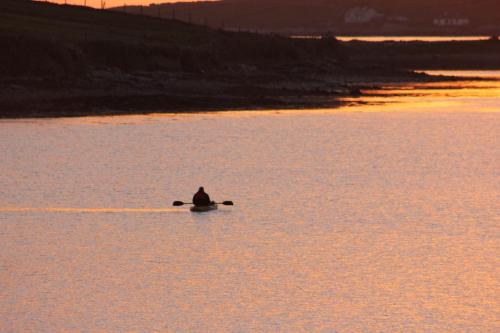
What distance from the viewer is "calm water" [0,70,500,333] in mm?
→ 24109

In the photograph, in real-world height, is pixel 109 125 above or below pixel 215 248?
above

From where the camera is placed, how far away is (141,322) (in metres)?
23.3

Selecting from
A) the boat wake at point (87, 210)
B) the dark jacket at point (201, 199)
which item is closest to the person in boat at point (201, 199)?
the dark jacket at point (201, 199)

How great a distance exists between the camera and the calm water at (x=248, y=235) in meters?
24.1

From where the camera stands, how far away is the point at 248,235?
32438 millimetres

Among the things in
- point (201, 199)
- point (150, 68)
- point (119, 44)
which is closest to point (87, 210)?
point (201, 199)

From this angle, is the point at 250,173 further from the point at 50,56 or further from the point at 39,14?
the point at 39,14

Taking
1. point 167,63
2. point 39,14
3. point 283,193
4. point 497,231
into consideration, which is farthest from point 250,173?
point 39,14

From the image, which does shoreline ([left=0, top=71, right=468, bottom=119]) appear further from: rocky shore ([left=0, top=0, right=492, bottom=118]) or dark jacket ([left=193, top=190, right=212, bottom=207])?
dark jacket ([left=193, top=190, right=212, bottom=207])

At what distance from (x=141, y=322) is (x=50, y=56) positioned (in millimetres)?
76141

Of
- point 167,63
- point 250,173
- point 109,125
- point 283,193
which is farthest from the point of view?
point 167,63

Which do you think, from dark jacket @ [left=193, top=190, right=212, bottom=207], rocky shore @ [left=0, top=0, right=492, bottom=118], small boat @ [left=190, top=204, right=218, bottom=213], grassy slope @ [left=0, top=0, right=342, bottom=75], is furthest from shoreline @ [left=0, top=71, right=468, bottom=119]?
dark jacket @ [left=193, top=190, right=212, bottom=207]

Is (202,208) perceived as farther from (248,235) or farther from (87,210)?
(248,235)

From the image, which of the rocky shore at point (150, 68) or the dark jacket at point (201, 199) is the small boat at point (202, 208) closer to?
the dark jacket at point (201, 199)
